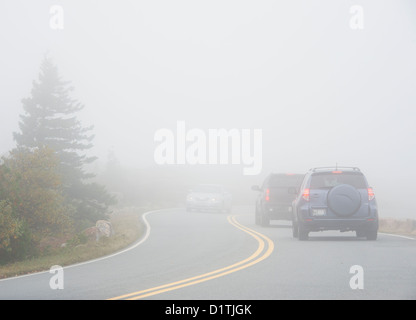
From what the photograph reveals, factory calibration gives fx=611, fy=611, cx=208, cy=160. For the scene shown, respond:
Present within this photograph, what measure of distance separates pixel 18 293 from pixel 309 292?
4.36 meters

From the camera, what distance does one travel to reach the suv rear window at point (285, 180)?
24734 mm

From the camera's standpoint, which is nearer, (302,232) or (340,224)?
(340,224)

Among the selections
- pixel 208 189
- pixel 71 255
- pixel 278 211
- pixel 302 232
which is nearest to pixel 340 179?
pixel 302 232

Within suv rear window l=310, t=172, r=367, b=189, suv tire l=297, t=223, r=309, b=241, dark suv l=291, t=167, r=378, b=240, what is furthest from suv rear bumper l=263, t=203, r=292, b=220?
suv rear window l=310, t=172, r=367, b=189

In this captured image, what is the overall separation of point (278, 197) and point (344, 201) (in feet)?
25.9

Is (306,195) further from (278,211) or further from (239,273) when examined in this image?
(278,211)

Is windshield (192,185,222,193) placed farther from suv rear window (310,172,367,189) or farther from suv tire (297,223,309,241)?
suv rear window (310,172,367,189)

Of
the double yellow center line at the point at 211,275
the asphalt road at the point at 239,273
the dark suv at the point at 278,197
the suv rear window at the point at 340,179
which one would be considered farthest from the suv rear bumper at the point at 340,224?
the dark suv at the point at 278,197

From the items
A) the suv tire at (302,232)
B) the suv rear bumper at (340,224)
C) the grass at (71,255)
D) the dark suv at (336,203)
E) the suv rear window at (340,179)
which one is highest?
the suv rear window at (340,179)

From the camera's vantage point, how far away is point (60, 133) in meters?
41.3

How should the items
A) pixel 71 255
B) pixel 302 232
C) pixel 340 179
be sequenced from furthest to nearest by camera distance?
pixel 302 232, pixel 340 179, pixel 71 255

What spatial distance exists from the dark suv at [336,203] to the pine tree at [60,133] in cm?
2518

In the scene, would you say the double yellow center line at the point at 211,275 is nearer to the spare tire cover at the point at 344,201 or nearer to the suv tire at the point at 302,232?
the suv tire at the point at 302,232

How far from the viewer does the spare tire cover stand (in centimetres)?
1641
